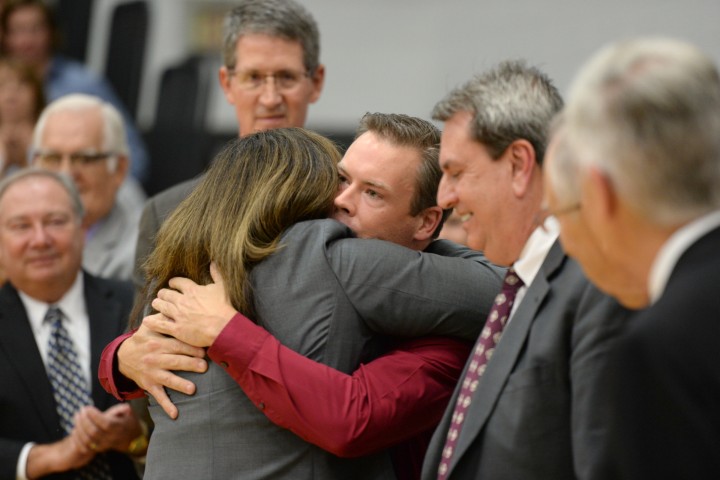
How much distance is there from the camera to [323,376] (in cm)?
A: 212

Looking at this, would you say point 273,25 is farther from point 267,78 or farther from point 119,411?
point 119,411

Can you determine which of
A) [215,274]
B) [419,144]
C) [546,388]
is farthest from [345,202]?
[546,388]

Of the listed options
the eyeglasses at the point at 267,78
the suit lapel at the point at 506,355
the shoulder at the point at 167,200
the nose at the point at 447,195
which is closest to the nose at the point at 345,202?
the nose at the point at 447,195

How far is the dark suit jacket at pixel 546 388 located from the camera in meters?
1.77

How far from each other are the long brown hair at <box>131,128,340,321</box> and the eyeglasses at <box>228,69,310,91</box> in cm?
103

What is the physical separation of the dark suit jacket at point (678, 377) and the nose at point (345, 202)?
1044 mm

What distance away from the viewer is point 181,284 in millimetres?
2305

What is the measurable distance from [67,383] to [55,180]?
0.79m

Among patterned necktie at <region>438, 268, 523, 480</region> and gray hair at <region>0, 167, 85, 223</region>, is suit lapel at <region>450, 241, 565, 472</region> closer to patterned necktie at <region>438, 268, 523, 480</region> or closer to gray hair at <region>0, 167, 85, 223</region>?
patterned necktie at <region>438, 268, 523, 480</region>

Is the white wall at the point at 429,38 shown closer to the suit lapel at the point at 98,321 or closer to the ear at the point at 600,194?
the suit lapel at the point at 98,321

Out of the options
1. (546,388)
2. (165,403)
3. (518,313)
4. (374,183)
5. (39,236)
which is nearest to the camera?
(546,388)

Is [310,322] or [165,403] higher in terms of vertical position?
[310,322]

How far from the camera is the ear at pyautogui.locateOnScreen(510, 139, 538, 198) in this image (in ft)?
6.64

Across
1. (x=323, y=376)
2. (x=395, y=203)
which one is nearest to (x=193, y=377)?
(x=323, y=376)
